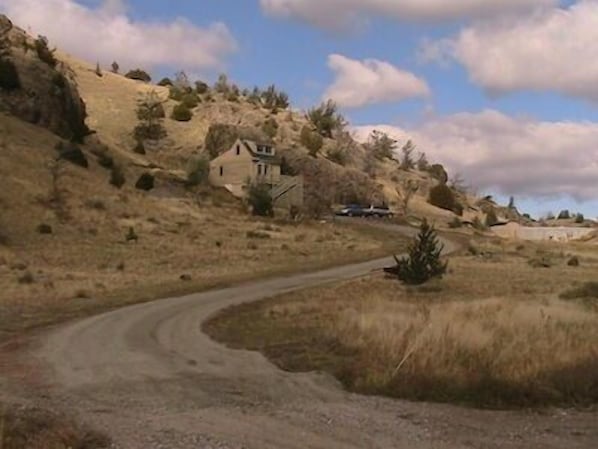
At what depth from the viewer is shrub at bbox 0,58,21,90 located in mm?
76875

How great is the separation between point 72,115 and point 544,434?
79.3 metres

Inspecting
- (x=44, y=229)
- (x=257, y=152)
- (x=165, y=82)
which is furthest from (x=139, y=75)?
(x=44, y=229)

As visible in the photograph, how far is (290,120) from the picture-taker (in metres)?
137

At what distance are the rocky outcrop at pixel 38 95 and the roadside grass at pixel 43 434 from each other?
229ft

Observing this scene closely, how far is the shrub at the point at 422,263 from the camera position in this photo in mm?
37938

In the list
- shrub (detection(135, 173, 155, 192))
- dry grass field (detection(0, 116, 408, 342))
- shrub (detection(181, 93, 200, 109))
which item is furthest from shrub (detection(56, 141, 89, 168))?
shrub (detection(181, 93, 200, 109))

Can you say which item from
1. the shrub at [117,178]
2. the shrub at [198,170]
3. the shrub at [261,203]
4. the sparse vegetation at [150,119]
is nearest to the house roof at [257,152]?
the shrub at [198,170]

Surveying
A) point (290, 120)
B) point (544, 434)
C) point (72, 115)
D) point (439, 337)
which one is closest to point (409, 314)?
point (439, 337)

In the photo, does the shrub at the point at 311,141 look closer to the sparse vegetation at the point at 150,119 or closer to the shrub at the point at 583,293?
the sparse vegetation at the point at 150,119

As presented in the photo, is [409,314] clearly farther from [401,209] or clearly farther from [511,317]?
[401,209]

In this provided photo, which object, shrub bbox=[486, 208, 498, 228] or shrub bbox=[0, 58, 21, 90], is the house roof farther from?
shrub bbox=[486, 208, 498, 228]

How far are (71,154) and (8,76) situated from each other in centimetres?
1188

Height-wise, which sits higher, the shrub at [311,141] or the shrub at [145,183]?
the shrub at [311,141]

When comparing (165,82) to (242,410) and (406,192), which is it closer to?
(406,192)
